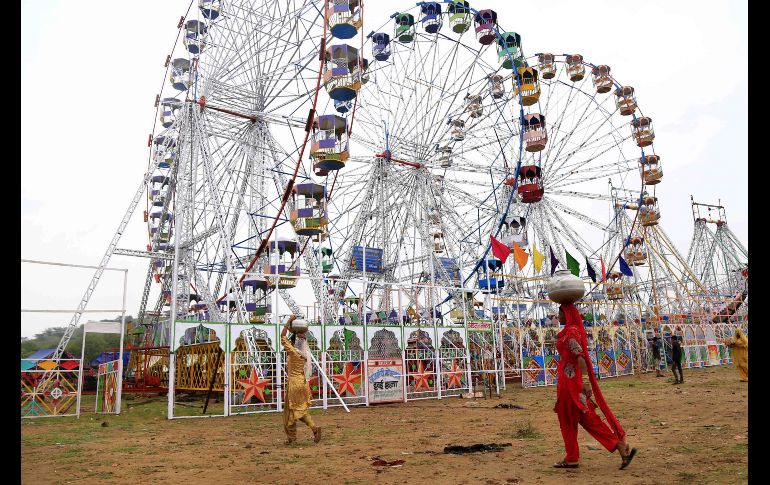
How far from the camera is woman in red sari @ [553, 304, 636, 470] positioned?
18.9 ft

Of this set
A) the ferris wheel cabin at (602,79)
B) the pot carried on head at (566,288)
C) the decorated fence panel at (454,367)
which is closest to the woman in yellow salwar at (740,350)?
→ the decorated fence panel at (454,367)

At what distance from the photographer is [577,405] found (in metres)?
5.84

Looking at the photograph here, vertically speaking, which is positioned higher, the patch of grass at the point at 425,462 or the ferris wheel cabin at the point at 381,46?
the ferris wheel cabin at the point at 381,46

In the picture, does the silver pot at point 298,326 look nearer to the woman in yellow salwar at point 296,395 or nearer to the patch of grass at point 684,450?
the woman in yellow salwar at point 296,395

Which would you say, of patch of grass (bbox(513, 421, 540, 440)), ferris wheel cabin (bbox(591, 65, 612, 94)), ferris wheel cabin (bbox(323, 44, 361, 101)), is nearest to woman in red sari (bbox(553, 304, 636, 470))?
patch of grass (bbox(513, 421, 540, 440))

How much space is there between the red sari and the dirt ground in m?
0.32

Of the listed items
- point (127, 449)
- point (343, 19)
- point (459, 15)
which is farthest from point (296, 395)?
point (459, 15)

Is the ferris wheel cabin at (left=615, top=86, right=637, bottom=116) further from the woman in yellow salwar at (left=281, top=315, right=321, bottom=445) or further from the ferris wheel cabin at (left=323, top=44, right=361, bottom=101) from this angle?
the woman in yellow salwar at (left=281, top=315, right=321, bottom=445)

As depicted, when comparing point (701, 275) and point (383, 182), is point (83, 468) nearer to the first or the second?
point (383, 182)

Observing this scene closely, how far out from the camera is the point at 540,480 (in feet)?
17.9

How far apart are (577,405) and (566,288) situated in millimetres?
1273

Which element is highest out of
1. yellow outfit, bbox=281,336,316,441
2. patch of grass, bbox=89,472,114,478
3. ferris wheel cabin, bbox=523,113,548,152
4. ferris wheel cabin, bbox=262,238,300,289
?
ferris wheel cabin, bbox=523,113,548,152

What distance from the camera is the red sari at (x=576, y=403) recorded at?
5.80 metres

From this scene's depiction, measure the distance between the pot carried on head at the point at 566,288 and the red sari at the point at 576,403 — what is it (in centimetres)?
27
